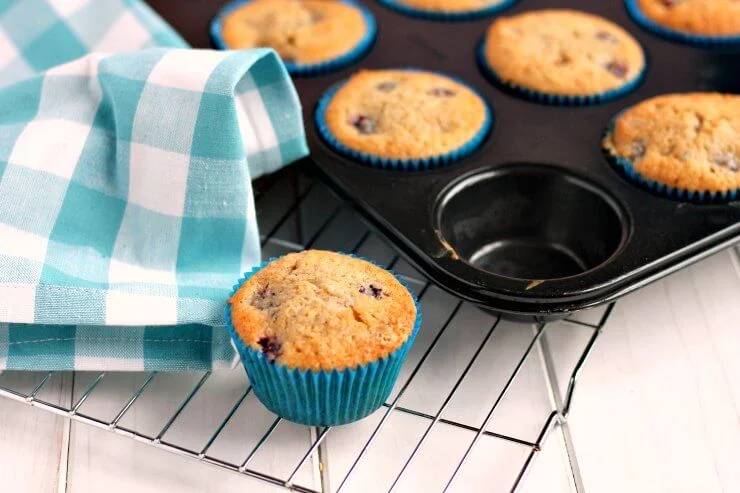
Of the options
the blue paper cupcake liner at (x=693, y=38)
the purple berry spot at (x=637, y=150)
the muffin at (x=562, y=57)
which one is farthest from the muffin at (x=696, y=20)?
the purple berry spot at (x=637, y=150)

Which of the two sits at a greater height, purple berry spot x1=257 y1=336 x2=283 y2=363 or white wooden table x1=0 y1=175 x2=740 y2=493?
purple berry spot x1=257 y1=336 x2=283 y2=363

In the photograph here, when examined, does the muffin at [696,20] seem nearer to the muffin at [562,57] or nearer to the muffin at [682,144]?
the muffin at [562,57]

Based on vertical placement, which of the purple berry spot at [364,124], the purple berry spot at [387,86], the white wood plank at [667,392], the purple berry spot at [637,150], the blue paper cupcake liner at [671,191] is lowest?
the white wood plank at [667,392]

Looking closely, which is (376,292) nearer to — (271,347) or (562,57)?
(271,347)

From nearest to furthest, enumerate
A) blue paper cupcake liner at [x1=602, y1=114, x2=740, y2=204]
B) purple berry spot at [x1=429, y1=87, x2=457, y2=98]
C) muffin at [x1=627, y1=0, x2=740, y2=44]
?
blue paper cupcake liner at [x1=602, y1=114, x2=740, y2=204]
purple berry spot at [x1=429, y1=87, x2=457, y2=98]
muffin at [x1=627, y1=0, x2=740, y2=44]

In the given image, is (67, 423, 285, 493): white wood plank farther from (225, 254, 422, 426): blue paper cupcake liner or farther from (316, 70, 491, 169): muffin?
(316, 70, 491, 169): muffin

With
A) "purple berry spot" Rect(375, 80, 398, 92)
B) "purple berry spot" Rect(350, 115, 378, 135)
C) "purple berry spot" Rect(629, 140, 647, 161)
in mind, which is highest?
"purple berry spot" Rect(375, 80, 398, 92)

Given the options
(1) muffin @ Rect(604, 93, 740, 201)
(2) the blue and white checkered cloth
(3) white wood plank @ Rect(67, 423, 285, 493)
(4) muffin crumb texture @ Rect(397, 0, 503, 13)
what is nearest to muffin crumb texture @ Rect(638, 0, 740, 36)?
(1) muffin @ Rect(604, 93, 740, 201)
